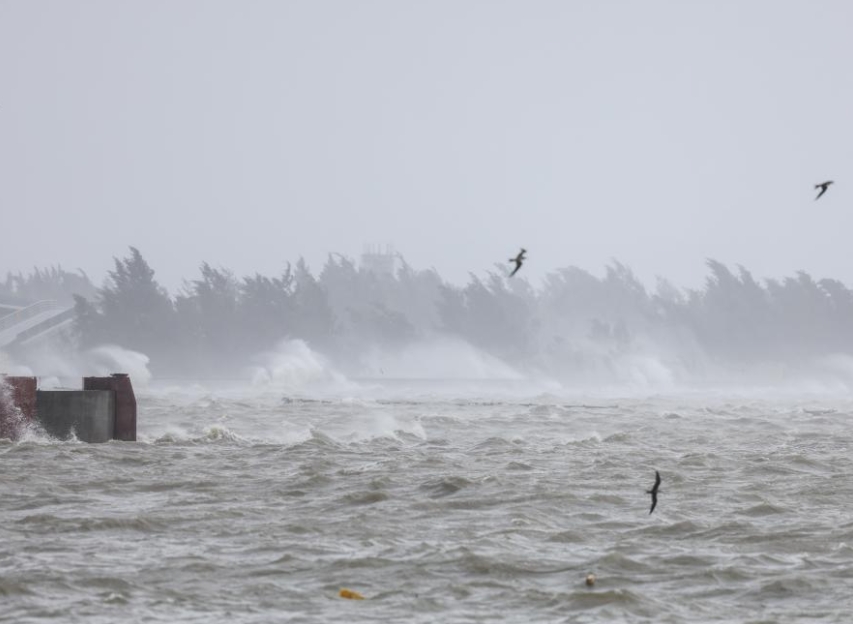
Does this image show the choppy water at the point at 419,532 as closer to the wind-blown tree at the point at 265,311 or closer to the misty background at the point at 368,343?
the misty background at the point at 368,343

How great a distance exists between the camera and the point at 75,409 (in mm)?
30125

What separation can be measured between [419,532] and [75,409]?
15.6 m

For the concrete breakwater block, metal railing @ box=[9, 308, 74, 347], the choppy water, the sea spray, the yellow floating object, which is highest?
metal railing @ box=[9, 308, 74, 347]

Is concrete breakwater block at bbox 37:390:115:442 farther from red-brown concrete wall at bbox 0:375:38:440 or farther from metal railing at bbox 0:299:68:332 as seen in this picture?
metal railing at bbox 0:299:68:332

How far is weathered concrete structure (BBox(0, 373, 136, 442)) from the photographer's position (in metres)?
29.1

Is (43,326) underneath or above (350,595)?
above

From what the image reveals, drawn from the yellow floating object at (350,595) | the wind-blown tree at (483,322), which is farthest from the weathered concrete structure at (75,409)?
the wind-blown tree at (483,322)

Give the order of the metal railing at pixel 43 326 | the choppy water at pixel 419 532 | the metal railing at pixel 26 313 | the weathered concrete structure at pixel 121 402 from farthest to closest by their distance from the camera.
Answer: the metal railing at pixel 26 313 < the metal railing at pixel 43 326 < the weathered concrete structure at pixel 121 402 < the choppy water at pixel 419 532

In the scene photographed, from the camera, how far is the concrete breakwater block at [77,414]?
29859mm

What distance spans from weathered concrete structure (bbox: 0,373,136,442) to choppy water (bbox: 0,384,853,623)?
0.57 m

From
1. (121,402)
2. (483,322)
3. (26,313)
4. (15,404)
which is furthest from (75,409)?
(483,322)

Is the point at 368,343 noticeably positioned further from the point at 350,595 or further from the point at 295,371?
the point at 350,595

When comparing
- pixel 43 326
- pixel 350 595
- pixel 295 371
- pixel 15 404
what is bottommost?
pixel 350 595

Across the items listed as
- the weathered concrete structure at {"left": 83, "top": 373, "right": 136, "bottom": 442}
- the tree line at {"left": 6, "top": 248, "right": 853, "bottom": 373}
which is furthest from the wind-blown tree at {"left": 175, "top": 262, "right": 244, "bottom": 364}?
the weathered concrete structure at {"left": 83, "top": 373, "right": 136, "bottom": 442}
